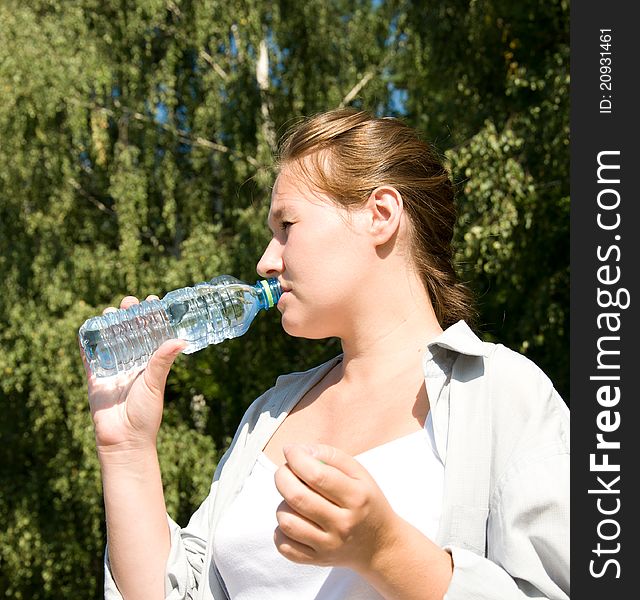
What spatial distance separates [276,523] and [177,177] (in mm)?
6674

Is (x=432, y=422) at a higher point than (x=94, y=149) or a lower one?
lower

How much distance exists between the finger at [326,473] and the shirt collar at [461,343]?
47cm

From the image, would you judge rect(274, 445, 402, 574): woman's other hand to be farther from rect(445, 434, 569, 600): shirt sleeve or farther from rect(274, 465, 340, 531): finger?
rect(445, 434, 569, 600): shirt sleeve

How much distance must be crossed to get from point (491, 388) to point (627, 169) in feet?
2.65

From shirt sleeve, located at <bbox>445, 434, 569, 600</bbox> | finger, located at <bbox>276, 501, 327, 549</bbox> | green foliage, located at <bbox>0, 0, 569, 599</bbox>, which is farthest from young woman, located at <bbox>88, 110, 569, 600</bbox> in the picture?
green foliage, located at <bbox>0, 0, 569, 599</bbox>

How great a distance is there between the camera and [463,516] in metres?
1.34

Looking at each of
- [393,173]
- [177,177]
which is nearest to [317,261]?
[393,173]

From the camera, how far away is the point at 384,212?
5.46 feet

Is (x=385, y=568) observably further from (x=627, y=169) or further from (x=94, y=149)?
(x=94, y=149)

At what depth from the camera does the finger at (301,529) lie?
1046 mm

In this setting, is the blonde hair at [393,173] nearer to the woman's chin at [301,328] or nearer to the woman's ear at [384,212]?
the woman's ear at [384,212]

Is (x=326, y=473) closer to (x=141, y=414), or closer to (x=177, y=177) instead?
(x=141, y=414)

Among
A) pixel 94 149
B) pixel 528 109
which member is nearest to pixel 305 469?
pixel 528 109

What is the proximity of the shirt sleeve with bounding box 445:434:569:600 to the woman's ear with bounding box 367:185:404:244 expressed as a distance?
20.7 inches
